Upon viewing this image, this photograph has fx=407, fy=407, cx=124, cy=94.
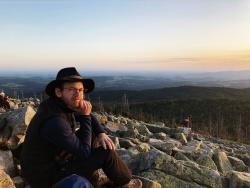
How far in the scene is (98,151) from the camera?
5.92m

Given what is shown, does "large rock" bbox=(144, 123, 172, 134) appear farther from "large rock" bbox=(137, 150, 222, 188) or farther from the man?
the man

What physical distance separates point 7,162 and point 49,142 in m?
2.30

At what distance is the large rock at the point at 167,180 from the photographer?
26.2ft

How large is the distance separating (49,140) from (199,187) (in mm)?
3838

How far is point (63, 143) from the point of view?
5.46m

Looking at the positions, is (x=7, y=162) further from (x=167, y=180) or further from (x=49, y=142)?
(x=167, y=180)

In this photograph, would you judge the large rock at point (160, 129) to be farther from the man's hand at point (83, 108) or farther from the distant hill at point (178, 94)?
the distant hill at point (178, 94)

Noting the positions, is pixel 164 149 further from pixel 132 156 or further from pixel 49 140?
pixel 49 140

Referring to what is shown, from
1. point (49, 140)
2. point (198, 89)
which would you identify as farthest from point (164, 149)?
point (198, 89)

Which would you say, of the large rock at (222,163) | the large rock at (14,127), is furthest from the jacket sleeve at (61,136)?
the large rock at (222,163)

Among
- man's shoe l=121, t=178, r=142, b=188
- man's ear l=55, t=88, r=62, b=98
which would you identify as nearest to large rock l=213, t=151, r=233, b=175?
man's shoe l=121, t=178, r=142, b=188

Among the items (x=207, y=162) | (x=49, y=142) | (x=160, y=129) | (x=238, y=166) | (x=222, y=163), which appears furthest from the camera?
(x=160, y=129)

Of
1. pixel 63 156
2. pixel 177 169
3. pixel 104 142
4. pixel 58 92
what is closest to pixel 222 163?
pixel 177 169

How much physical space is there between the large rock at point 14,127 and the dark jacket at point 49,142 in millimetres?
2503
